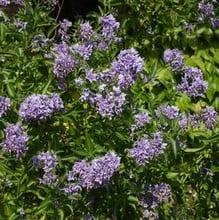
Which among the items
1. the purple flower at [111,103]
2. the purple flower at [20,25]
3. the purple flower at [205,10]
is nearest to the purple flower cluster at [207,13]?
the purple flower at [205,10]

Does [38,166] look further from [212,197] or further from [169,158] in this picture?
[212,197]

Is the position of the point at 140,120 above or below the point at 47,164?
above

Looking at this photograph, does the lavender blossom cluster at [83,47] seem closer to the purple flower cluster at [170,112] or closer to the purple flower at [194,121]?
the purple flower cluster at [170,112]

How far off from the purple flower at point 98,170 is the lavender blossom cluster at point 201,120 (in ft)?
1.41

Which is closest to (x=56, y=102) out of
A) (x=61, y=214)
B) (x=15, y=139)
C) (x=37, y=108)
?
(x=37, y=108)

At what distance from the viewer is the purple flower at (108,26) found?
115 inches

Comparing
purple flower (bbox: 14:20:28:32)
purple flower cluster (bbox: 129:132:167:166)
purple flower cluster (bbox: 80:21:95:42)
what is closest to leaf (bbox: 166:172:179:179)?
purple flower cluster (bbox: 129:132:167:166)

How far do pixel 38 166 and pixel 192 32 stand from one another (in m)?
2.15

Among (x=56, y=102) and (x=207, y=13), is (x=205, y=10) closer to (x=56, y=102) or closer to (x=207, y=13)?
(x=207, y=13)

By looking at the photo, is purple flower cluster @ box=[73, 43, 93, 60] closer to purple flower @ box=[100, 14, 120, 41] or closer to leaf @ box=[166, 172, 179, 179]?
purple flower @ box=[100, 14, 120, 41]

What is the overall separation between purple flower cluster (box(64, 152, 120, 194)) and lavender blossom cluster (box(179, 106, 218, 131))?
1.41 feet

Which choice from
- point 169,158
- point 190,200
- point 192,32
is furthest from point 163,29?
point 169,158

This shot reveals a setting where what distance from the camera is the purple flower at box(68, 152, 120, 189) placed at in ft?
7.99

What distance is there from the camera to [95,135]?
9.15 ft
